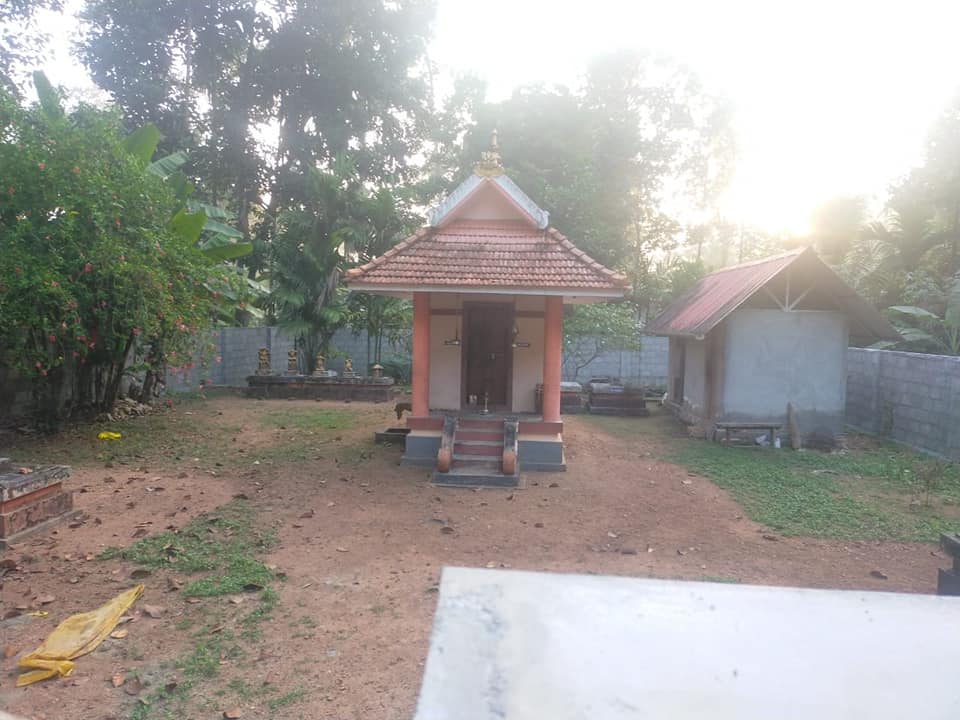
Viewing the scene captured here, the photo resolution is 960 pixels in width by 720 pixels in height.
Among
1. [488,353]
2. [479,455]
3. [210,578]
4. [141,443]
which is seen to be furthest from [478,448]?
[141,443]

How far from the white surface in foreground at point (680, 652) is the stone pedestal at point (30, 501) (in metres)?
6.07

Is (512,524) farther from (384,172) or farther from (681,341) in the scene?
(384,172)

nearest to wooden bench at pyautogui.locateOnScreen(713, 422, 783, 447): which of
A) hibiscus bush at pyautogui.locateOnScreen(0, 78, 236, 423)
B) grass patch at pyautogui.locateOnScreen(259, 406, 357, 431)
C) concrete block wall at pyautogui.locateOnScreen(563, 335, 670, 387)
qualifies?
grass patch at pyautogui.locateOnScreen(259, 406, 357, 431)

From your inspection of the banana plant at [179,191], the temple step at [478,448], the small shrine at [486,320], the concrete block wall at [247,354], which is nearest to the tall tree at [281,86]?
the concrete block wall at [247,354]

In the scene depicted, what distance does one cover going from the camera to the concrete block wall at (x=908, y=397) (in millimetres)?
10430

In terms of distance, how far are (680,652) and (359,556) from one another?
501 centimetres

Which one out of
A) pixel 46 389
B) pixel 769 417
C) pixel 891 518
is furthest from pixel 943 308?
pixel 46 389

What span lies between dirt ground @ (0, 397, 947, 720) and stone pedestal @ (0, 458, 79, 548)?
0.20m

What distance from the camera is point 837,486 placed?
8.84 m

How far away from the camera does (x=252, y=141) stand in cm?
2291

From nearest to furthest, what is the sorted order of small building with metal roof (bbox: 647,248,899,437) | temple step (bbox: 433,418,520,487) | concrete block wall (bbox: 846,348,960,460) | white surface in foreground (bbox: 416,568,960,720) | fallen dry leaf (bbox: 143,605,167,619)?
white surface in foreground (bbox: 416,568,960,720), fallen dry leaf (bbox: 143,605,167,619), temple step (bbox: 433,418,520,487), concrete block wall (bbox: 846,348,960,460), small building with metal roof (bbox: 647,248,899,437)

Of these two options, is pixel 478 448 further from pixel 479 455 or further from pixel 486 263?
pixel 486 263

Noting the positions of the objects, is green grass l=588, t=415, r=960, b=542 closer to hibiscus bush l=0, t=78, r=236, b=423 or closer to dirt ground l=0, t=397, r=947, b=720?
dirt ground l=0, t=397, r=947, b=720

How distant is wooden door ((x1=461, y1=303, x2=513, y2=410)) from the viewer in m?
10.6
